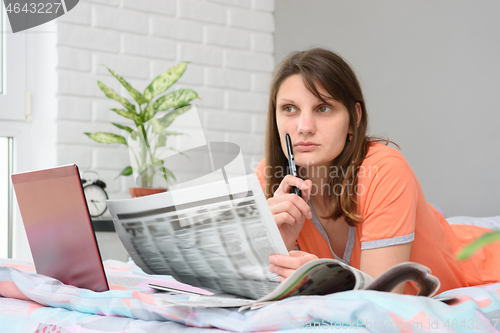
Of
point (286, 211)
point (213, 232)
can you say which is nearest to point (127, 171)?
point (286, 211)

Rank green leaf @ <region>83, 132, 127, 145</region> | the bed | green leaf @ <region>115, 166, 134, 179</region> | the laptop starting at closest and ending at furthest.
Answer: the bed, the laptop, green leaf @ <region>83, 132, 127, 145</region>, green leaf @ <region>115, 166, 134, 179</region>

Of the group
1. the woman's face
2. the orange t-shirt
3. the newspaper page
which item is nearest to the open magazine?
the newspaper page

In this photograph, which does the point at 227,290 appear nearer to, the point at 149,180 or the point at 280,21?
the point at 149,180

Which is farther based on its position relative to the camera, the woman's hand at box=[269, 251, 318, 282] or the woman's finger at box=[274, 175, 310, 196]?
the woman's finger at box=[274, 175, 310, 196]

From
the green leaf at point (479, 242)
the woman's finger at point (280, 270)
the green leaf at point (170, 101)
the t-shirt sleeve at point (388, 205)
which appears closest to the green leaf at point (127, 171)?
the green leaf at point (170, 101)

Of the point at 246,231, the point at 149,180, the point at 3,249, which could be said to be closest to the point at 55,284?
the point at 246,231

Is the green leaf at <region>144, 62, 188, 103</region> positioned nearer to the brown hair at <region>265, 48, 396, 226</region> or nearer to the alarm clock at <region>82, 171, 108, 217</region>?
the alarm clock at <region>82, 171, 108, 217</region>

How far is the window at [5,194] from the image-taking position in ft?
6.34

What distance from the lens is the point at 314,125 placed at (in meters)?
0.93

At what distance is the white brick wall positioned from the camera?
194 centimetres

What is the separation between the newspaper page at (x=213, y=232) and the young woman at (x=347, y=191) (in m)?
0.19

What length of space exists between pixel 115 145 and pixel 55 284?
1.34m

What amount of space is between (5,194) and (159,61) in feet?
2.90

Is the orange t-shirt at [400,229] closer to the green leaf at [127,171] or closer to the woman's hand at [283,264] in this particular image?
the woman's hand at [283,264]
